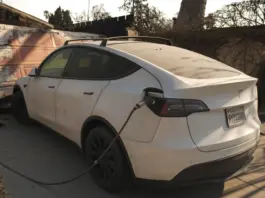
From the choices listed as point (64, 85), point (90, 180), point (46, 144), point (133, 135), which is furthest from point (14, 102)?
point (133, 135)

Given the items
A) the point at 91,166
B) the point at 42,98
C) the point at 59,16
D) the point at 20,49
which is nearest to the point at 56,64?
the point at 42,98

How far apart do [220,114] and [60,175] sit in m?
2.06

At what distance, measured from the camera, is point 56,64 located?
5.32 m

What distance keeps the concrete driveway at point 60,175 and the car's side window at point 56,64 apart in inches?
41.3

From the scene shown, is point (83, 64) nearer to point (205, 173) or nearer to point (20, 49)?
point (205, 173)

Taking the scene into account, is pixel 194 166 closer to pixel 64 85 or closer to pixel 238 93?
pixel 238 93

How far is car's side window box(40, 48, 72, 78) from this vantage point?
16.6 feet

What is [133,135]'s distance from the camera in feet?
11.6

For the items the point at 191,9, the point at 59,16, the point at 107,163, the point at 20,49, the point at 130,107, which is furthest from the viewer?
the point at 59,16

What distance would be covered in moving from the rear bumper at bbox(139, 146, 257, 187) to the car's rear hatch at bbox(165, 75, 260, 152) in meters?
0.15

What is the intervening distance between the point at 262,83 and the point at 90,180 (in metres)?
5.10

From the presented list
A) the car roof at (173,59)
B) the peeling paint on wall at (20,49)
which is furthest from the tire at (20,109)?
the car roof at (173,59)

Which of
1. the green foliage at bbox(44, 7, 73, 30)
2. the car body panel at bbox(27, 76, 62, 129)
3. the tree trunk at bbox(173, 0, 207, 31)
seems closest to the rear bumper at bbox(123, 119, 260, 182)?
the car body panel at bbox(27, 76, 62, 129)

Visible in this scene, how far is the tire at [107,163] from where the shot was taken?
369 centimetres
